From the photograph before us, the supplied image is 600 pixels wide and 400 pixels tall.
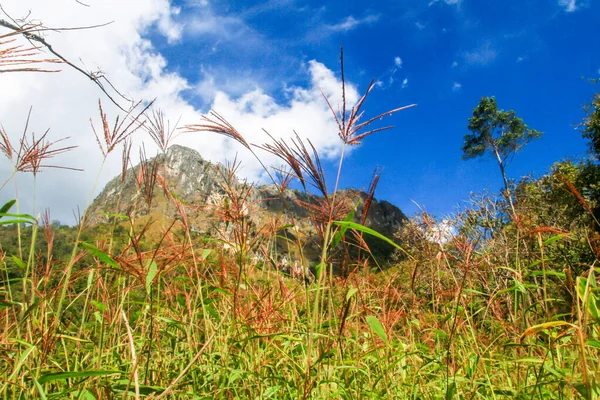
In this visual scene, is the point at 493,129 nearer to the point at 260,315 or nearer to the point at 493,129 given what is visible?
the point at 493,129

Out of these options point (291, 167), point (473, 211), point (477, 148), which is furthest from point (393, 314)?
→ point (477, 148)

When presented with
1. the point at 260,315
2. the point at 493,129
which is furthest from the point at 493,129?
the point at 260,315

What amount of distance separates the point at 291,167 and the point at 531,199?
18.0m

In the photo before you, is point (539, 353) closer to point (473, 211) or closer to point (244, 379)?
point (244, 379)

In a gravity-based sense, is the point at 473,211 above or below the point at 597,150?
below

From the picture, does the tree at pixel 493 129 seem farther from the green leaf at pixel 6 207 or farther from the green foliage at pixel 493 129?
the green leaf at pixel 6 207

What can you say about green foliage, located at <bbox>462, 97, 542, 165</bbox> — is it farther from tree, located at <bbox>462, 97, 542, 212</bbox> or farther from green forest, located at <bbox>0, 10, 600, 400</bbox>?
green forest, located at <bbox>0, 10, 600, 400</bbox>

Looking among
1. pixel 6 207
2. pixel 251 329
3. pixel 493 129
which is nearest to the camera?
pixel 6 207

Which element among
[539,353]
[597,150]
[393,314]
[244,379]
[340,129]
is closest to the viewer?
[340,129]

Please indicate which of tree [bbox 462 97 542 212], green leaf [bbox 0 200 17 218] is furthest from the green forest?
tree [bbox 462 97 542 212]

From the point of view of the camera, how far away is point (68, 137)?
2.40 metres

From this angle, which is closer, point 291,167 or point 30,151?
point 291,167

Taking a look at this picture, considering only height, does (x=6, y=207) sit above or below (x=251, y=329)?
above

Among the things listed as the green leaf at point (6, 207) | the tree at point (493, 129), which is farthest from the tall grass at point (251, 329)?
the tree at point (493, 129)
